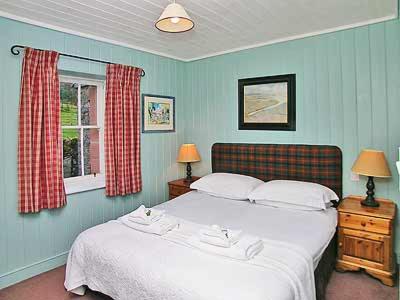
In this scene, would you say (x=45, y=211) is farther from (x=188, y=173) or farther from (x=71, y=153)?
(x=188, y=173)

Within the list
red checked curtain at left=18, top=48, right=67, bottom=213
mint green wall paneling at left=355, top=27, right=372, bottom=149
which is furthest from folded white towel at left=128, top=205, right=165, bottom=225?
mint green wall paneling at left=355, top=27, right=372, bottom=149

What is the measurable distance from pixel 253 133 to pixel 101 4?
7.37ft

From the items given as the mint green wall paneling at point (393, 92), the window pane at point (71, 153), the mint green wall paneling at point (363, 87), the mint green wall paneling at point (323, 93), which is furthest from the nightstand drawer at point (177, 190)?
the mint green wall paneling at point (393, 92)

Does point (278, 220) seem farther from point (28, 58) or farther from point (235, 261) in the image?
point (28, 58)

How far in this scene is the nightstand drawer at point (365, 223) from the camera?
2.51 m

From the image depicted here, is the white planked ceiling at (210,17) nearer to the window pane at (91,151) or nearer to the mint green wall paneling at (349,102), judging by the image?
the mint green wall paneling at (349,102)

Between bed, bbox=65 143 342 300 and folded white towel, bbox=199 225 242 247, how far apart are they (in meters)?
0.11

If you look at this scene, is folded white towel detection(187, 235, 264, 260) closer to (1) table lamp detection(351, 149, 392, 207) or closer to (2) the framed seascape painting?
(1) table lamp detection(351, 149, 392, 207)

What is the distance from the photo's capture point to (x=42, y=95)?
277 cm

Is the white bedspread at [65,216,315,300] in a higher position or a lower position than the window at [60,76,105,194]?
lower

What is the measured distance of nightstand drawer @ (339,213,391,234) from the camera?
2.51m

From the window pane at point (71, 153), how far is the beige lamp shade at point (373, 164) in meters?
2.98

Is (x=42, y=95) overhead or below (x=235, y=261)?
overhead

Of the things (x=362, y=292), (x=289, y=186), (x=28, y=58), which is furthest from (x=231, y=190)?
(x=28, y=58)
